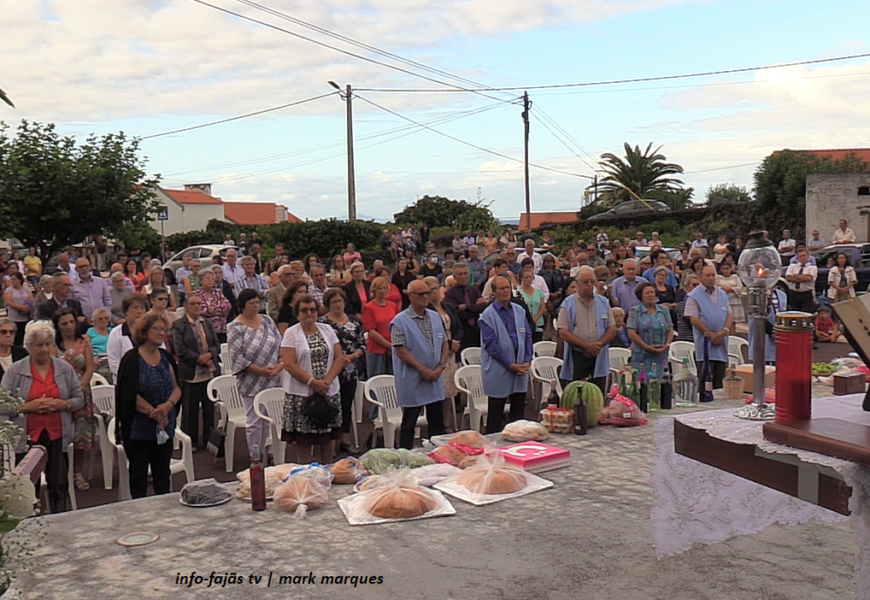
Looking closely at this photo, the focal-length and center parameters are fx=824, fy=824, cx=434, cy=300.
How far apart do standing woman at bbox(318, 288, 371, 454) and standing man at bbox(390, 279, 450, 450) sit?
68 centimetres

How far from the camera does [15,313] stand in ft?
39.2

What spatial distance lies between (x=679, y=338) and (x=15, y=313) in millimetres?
9245

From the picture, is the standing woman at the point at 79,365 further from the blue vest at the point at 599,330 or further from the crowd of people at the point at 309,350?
the blue vest at the point at 599,330

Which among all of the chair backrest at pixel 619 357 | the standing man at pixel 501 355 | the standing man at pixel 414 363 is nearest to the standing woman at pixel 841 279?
the chair backrest at pixel 619 357

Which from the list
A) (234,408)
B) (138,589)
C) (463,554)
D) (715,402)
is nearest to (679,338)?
(715,402)

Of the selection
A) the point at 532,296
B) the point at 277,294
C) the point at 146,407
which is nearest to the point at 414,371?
the point at 146,407

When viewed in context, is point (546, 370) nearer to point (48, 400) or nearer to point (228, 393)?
point (228, 393)

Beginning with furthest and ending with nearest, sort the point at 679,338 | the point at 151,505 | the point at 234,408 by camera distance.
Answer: the point at 679,338, the point at 234,408, the point at 151,505

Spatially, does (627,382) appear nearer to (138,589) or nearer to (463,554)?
(463,554)

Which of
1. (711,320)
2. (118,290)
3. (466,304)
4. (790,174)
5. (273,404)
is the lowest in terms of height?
(273,404)

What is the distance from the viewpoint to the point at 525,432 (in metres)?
5.20

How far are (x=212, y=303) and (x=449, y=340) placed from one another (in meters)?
2.84

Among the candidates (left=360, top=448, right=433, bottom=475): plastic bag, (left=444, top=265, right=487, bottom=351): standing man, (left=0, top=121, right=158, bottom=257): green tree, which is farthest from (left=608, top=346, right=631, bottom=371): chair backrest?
(left=0, top=121, right=158, bottom=257): green tree

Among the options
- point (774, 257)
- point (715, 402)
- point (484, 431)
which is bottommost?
point (484, 431)
